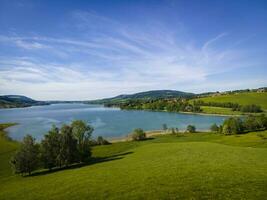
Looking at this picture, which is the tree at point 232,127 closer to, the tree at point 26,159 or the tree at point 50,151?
the tree at point 50,151

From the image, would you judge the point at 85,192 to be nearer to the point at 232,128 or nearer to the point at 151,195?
the point at 151,195

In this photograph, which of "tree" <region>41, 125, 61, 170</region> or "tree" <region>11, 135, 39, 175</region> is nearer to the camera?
"tree" <region>11, 135, 39, 175</region>

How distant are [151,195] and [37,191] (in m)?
14.0

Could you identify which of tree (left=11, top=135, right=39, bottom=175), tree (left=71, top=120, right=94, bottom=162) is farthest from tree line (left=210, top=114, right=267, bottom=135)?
tree (left=11, top=135, right=39, bottom=175)

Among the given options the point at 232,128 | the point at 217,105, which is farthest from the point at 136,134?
the point at 217,105

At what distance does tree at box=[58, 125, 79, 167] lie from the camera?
139 feet

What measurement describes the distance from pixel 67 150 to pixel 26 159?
7.08 m

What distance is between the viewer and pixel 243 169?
→ 943 inches

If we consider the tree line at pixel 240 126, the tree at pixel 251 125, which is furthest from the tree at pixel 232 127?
the tree at pixel 251 125

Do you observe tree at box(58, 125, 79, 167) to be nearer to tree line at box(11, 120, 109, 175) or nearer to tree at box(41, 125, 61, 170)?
tree line at box(11, 120, 109, 175)

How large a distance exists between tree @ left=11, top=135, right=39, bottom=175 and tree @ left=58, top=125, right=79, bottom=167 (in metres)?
4.28

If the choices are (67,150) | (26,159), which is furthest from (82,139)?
(26,159)

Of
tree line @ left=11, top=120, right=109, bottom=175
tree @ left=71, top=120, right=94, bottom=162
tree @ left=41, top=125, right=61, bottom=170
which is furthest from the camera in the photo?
tree @ left=71, top=120, right=94, bottom=162

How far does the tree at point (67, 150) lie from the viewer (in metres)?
42.3
